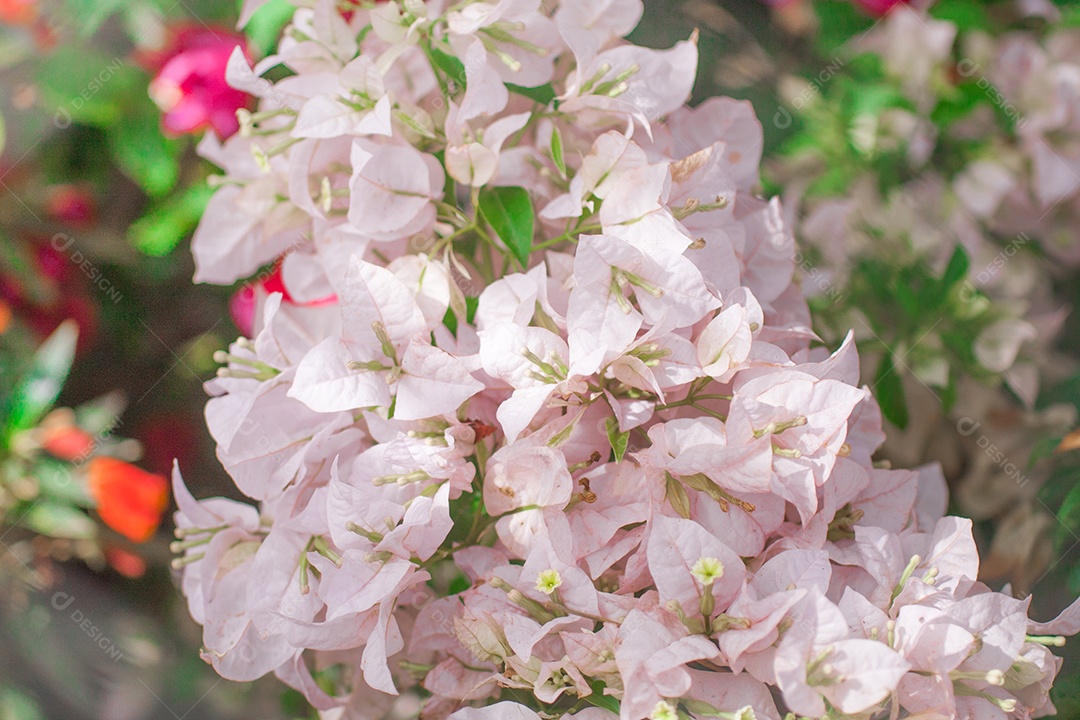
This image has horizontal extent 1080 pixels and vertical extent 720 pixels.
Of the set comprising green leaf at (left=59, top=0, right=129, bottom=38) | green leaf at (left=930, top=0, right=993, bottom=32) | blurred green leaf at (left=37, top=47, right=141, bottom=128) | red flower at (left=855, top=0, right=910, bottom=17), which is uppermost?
green leaf at (left=59, top=0, right=129, bottom=38)

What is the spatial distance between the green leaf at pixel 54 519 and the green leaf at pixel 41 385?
0.07 meters

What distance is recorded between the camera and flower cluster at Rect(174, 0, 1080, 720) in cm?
42

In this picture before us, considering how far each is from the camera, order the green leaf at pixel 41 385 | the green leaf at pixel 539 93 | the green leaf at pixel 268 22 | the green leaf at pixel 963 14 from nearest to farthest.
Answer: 1. the green leaf at pixel 539 93
2. the green leaf at pixel 268 22
3. the green leaf at pixel 41 385
4. the green leaf at pixel 963 14

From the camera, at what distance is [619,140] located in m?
0.48

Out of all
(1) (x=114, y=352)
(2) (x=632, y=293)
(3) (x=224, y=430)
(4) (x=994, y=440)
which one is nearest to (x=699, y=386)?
(2) (x=632, y=293)

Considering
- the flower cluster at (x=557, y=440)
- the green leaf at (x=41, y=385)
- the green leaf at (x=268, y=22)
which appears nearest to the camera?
the flower cluster at (x=557, y=440)

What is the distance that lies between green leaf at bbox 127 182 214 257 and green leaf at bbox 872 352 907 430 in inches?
23.4

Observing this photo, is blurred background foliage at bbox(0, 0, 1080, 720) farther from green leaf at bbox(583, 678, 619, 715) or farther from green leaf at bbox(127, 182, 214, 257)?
green leaf at bbox(583, 678, 619, 715)

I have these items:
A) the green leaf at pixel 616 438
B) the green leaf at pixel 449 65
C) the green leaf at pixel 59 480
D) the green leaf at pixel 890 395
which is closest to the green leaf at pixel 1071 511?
the green leaf at pixel 890 395

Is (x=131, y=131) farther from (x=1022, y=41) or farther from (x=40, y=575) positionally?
(x=1022, y=41)

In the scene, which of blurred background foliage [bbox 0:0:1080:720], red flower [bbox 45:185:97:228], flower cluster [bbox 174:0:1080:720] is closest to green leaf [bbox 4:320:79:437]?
blurred background foliage [bbox 0:0:1080:720]

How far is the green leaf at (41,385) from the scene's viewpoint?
30.9 inches

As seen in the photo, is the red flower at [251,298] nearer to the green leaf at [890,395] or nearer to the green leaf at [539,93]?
the green leaf at [539,93]

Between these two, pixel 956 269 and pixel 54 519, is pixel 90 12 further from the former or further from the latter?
pixel 956 269
